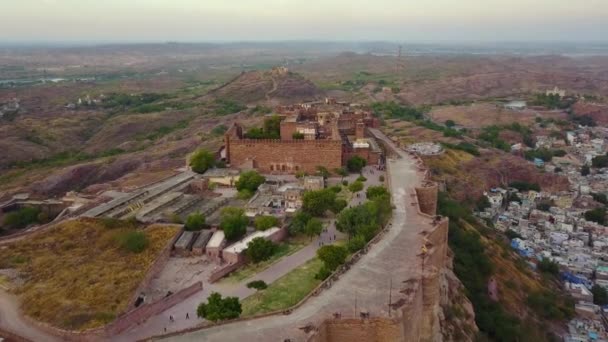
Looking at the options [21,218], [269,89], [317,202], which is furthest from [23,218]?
[269,89]

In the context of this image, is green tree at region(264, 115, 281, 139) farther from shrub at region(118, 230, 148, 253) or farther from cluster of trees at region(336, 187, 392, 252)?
shrub at region(118, 230, 148, 253)

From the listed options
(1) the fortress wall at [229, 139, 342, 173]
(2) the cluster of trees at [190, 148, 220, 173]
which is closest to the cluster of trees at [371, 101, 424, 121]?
(1) the fortress wall at [229, 139, 342, 173]

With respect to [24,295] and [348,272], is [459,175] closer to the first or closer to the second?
[348,272]

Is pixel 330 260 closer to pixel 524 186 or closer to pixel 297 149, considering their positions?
pixel 297 149

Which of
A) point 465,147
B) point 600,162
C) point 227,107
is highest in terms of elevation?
point 227,107

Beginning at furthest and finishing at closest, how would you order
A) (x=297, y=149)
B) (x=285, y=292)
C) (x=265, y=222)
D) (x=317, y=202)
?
(x=297, y=149) < (x=317, y=202) < (x=265, y=222) < (x=285, y=292)

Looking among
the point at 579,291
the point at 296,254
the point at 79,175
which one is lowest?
the point at 579,291

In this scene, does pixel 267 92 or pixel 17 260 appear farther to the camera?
pixel 267 92

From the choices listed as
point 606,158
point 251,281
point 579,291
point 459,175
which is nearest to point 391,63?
point 606,158
